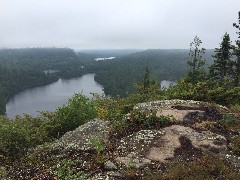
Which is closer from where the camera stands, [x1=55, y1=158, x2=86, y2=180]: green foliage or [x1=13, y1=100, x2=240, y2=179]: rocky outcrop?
[x1=55, y1=158, x2=86, y2=180]: green foliage

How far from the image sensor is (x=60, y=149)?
47.4 feet

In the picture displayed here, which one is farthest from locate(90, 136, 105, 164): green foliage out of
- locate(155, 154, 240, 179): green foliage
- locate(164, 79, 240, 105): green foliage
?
locate(164, 79, 240, 105): green foliage

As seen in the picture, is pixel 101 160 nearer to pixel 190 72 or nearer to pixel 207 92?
pixel 207 92

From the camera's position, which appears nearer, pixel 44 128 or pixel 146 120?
pixel 146 120

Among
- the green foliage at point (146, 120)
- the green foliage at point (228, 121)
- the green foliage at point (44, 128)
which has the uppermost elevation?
the green foliage at point (146, 120)

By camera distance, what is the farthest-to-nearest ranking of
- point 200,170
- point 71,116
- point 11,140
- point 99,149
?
point 71,116
point 11,140
point 99,149
point 200,170

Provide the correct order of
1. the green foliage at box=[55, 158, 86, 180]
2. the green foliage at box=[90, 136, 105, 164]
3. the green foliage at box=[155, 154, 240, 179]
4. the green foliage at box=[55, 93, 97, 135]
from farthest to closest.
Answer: the green foliage at box=[55, 93, 97, 135], the green foliage at box=[90, 136, 105, 164], the green foliage at box=[55, 158, 86, 180], the green foliage at box=[155, 154, 240, 179]

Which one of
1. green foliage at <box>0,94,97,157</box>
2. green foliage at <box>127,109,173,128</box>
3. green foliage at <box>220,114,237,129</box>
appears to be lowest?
green foliage at <box>0,94,97,157</box>

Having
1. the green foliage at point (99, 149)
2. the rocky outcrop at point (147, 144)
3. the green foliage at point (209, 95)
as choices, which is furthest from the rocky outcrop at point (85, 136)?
the green foliage at point (209, 95)

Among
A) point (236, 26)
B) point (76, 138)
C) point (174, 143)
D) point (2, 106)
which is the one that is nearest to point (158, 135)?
point (174, 143)

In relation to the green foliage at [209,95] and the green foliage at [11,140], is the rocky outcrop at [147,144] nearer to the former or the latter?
the green foliage at [11,140]

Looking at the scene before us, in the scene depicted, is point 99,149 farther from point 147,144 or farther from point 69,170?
point 147,144

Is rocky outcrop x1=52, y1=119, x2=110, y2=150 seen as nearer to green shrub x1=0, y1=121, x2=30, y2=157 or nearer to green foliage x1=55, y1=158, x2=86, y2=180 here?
green foliage x1=55, y1=158, x2=86, y2=180

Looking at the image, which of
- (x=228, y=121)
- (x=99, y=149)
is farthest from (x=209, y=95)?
(x=99, y=149)
